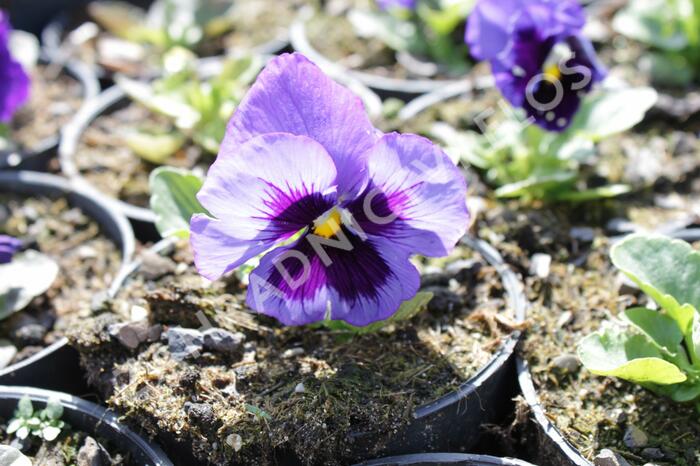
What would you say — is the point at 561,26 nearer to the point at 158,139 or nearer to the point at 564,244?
the point at 564,244

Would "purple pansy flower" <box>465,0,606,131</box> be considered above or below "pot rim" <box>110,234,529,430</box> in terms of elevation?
above

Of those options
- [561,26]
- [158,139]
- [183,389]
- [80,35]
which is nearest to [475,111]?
[561,26]

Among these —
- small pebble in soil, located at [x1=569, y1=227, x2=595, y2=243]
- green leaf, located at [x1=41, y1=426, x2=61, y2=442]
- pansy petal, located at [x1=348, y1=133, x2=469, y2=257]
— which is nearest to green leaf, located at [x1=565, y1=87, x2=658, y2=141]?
small pebble in soil, located at [x1=569, y1=227, x2=595, y2=243]

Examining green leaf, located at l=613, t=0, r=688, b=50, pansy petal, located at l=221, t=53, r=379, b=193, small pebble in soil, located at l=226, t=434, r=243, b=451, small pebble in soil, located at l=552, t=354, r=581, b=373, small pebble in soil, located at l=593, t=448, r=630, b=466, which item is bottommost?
small pebble in soil, located at l=593, t=448, r=630, b=466

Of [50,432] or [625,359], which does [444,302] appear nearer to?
[625,359]

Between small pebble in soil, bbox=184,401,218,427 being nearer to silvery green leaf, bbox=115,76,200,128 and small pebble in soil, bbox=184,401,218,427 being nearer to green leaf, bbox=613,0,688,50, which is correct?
silvery green leaf, bbox=115,76,200,128

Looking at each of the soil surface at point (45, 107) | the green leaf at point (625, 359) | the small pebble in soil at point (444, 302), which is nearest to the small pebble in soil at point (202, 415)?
the small pebble in soil at point (444, 302)
